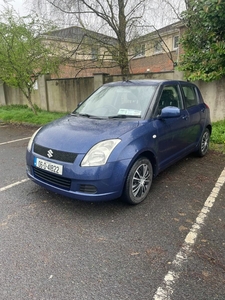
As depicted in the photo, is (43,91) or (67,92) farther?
(43,91)

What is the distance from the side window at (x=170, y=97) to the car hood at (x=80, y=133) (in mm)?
756

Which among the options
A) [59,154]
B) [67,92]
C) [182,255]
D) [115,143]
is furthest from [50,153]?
[67,92]

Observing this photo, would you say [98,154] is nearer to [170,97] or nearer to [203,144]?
[170,97]

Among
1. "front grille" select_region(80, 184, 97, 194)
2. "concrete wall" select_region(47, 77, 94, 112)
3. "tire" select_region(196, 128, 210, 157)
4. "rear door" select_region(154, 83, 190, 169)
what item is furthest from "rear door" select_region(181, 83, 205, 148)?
"concrete wall" select_region(47, 77, 94, 112)

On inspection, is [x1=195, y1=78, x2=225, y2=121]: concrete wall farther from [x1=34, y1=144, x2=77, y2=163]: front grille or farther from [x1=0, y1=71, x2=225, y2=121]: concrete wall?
[x1=34, y1=144, x2=77, y2=163]: front grille

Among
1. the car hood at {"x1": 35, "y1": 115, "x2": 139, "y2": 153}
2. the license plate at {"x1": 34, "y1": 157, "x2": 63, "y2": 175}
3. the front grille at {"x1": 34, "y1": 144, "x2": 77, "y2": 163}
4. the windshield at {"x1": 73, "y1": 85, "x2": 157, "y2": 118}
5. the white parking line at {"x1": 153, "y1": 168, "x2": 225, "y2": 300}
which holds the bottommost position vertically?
the white parking line at {"x1": 153, "y1": 168, "x2": 225, "y2": 300}

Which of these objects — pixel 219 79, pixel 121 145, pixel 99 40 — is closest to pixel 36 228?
pixel 121 145

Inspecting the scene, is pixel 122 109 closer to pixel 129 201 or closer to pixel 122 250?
pixel 129 201

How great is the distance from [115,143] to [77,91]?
8716 mm

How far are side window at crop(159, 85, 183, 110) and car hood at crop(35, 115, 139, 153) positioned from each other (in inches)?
29.8

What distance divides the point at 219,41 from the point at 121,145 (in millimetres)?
5763

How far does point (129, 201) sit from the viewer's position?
2.98 meters

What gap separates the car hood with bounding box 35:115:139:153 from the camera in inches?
109

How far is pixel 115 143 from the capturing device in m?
2.74
